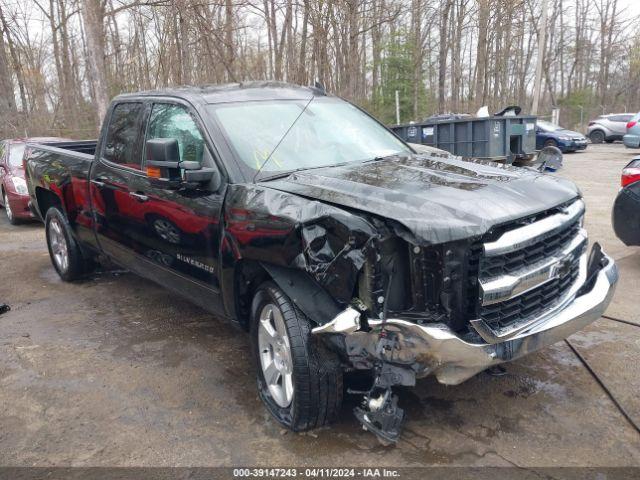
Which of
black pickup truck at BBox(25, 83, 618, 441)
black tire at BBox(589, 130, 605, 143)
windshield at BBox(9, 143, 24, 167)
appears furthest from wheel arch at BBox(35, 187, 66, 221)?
black tire at BBox(589, 130, 605, 143)

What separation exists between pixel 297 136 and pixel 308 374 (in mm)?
1760

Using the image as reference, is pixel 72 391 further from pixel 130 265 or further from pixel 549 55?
pixel 549 55

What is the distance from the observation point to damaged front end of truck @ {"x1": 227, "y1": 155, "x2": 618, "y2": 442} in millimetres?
2584

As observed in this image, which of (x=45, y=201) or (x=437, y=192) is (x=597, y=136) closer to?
(x=45, y=201)

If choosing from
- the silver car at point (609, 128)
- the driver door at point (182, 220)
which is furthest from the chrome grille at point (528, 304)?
the silver car at point (609, 128)

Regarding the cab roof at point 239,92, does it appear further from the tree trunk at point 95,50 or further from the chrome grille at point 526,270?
the tree trunk at point 95,50

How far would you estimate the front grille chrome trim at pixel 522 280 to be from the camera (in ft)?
8.70

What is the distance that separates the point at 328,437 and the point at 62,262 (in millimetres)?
4387

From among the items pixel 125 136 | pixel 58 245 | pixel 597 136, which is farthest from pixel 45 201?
pixel 597 136

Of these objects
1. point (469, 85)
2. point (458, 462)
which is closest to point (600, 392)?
point (458, 462)

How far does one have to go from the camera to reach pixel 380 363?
105 inches

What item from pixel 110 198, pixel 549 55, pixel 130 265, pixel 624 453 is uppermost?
pixel 549 55

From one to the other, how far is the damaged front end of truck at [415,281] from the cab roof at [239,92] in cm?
137

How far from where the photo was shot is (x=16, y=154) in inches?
404
